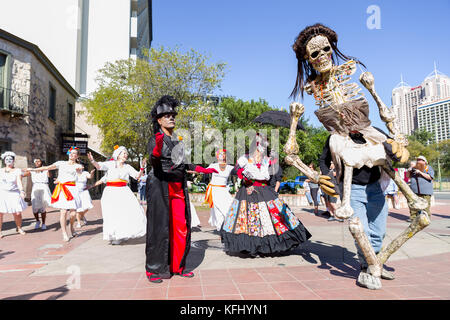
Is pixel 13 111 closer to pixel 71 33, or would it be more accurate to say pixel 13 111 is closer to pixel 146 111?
pixel 146 111

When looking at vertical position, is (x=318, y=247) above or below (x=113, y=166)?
below

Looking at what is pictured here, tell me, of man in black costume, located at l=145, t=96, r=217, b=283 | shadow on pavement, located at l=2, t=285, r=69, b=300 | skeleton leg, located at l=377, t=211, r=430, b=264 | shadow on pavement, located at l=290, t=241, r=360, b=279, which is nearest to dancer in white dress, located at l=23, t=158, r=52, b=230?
shadow on pavement, located at l=2, t=285, r=69, b=300

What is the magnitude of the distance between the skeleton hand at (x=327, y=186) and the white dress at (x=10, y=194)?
7030mm

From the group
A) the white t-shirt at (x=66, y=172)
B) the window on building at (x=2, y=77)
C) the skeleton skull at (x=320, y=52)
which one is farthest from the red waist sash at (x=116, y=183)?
the window on building at (x=2, y=77)

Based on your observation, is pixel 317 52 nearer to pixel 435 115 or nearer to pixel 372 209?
pixel 372 209

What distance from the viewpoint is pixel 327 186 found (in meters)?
3.07

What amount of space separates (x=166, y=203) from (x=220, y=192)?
3.18 meters

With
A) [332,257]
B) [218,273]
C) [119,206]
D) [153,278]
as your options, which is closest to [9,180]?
[119,206]

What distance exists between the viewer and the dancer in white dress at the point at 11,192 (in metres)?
6.81

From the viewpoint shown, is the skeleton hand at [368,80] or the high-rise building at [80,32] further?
the high-rise building at [80,32]

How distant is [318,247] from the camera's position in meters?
5.21

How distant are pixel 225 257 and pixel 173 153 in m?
1.99

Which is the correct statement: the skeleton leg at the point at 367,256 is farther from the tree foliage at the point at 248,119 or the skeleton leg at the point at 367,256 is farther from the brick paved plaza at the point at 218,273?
the tree foliage at the point at 248,119
